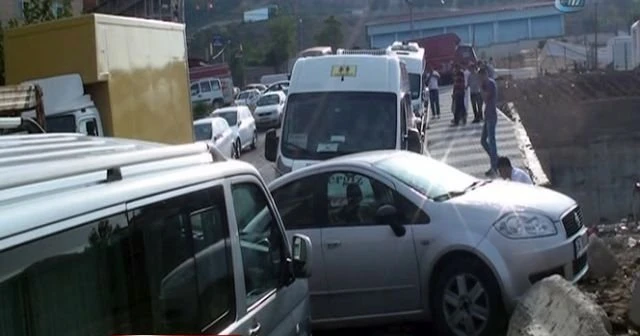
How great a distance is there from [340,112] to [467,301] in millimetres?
7038

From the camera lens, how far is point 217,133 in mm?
29219

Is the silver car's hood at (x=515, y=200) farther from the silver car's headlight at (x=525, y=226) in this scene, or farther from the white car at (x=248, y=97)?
the white car at (x=248, y=97)

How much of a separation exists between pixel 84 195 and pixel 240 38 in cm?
8267

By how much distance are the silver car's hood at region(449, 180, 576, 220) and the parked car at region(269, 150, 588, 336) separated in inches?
0.5

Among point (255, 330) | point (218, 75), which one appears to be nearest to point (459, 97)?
point (255, 330)

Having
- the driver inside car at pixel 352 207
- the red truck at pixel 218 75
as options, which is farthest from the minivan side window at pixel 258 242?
the red truck at pixel 218 75

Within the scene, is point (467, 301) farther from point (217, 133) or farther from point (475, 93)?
point (475, 93)

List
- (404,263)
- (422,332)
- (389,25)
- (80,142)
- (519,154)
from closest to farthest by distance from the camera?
1. (80,142)
2. (404,263)
3. (422,332)
4. (519,154)
5. (389,25)

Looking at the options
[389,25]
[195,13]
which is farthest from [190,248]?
[195,13]

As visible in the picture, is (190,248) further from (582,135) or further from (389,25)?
(389,25)

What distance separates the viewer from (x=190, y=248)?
4.07m

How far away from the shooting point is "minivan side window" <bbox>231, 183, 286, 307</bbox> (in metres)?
4.82

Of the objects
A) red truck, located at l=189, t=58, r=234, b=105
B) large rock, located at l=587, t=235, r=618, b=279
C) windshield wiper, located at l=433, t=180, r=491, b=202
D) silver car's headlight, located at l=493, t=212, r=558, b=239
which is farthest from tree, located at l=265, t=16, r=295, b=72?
silver car's headlight, located at l=493, t=212, r=558, b=239

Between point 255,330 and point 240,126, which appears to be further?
point 240,126
